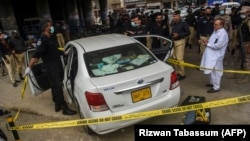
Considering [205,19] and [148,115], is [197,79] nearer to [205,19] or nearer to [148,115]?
[205,19]

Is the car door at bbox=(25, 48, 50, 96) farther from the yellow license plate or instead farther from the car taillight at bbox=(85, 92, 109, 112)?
the yellow license plate

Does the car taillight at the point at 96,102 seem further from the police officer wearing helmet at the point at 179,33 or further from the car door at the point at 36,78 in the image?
the police officer wearing helmet at the point at 179,33

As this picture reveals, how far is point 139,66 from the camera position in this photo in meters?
4.25

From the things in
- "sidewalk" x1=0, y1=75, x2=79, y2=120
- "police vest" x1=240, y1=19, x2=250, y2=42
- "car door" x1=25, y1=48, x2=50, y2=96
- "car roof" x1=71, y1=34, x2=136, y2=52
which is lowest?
"sidewalk" x1=0, y1=75, x2=79, y2=120

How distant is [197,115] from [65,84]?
242 centimetres

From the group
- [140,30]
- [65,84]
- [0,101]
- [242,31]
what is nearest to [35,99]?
[0,101]

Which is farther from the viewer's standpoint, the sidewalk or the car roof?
the sidewalk

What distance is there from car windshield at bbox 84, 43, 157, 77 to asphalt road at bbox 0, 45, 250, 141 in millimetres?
1021

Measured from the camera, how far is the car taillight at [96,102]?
367 centimetres

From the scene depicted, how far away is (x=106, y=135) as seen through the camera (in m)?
4.39

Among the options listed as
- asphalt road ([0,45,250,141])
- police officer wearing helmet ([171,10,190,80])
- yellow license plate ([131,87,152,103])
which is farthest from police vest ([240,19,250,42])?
yellow license plate ([131,87,152,103])

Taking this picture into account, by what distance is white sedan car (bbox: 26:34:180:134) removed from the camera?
3730 mm

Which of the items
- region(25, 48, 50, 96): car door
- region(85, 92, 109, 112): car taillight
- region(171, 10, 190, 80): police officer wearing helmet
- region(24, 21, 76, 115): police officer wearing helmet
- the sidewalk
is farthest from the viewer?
region(171, 10, 190, 80): police officer wearing helmet

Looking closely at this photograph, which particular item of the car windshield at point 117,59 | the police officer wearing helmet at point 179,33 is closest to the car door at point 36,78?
the car windshield at point 117,59
